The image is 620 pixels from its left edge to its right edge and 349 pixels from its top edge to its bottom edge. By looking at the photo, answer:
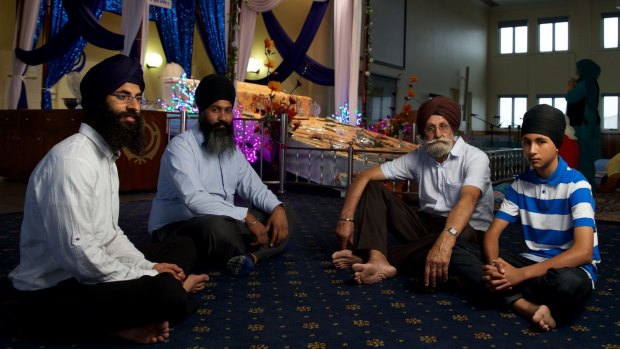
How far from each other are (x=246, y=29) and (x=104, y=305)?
6.80 m

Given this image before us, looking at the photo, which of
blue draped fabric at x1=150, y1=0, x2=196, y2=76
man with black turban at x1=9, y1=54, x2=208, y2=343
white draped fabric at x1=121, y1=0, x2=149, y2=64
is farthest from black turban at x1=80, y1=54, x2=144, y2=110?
blue draped fabric at x1=150, y1=0, x2=196, y2=76

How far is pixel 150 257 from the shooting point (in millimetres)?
2465

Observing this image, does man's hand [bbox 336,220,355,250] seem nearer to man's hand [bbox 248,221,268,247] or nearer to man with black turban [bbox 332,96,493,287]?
man with black turban [bbox 332,96,493,287]

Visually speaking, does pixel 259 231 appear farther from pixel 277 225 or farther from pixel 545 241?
pixel 545 241

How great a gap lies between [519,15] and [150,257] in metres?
18.2

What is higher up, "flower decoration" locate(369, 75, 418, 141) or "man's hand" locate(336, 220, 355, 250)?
"flower decoration" locate(369, 75, 418, 141)

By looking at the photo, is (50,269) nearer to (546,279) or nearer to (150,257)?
(150,257)

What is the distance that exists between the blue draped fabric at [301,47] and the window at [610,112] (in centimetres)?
1126

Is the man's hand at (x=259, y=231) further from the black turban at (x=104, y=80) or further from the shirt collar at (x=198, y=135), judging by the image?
the black turban at (x=104, y=80)

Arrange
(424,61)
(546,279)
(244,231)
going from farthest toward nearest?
(424,61) → (244,231) → (546,279)

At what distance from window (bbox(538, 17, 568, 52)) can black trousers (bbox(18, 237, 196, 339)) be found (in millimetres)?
18153

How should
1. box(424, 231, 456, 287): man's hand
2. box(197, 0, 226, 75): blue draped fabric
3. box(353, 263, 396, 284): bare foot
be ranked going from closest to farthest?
box(424, 231, 456, 287): man's hand < box(353, 263, 396, 284): bare foot < box(197, 0, 226, 75): blue draped fabric

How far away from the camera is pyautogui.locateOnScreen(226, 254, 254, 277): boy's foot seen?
285cm

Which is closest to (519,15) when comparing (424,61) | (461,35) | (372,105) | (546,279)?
(461,35)
